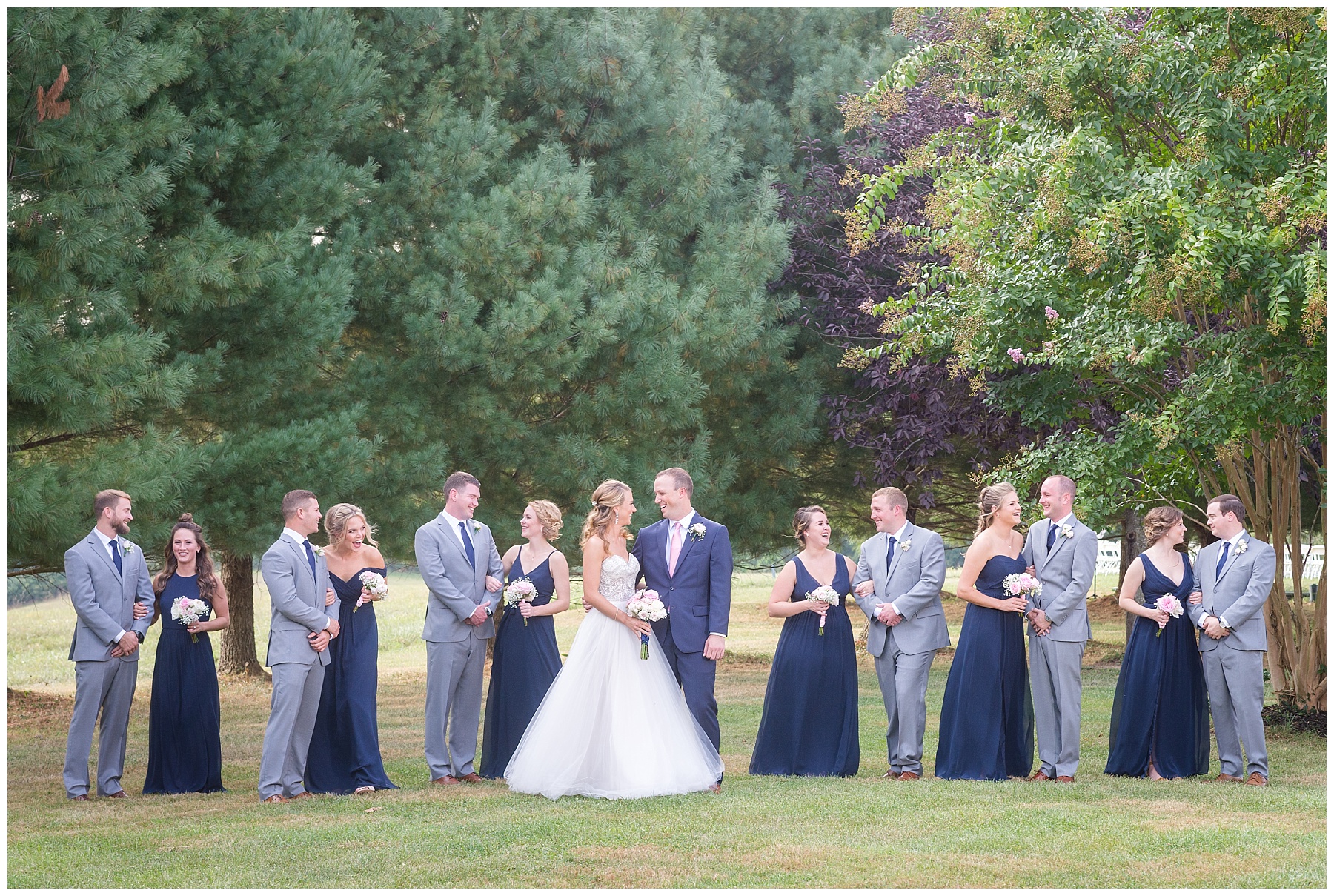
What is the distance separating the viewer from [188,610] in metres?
8.12

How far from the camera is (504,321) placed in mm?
13719

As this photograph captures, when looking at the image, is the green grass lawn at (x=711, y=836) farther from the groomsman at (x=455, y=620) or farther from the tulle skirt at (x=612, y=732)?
the groomsman at (x=455, y=620)

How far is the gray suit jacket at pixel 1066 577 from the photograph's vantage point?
27.1 ft

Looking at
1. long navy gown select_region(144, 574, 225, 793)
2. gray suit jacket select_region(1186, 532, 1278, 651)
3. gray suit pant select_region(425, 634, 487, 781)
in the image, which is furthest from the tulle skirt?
gray suit jacket select_region(1186, 532, 1278, 651)

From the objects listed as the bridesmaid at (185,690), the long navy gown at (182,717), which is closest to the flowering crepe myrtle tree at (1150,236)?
the bridesmaid at (185,690)

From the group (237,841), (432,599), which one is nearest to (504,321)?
(432,599)

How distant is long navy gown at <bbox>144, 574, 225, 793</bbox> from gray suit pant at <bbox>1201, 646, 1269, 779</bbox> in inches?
252

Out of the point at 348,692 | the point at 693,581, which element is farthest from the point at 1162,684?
the point at 348,692

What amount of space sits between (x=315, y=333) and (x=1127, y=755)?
8193mm

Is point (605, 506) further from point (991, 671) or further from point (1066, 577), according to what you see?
point (1066, 577)

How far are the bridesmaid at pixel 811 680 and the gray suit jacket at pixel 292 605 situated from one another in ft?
9.61

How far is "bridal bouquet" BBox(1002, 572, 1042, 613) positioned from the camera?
8164mm

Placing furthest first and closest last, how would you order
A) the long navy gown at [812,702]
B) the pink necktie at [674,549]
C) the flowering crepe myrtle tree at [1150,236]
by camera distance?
the flowering crepe myrtle tree at [1150,236] < the long navy gown at [812,702] < the pink necktie at [674,549]

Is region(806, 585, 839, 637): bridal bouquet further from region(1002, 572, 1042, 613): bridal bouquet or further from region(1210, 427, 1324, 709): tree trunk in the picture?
region(1210, 427, 1324, 709): tree trunk
